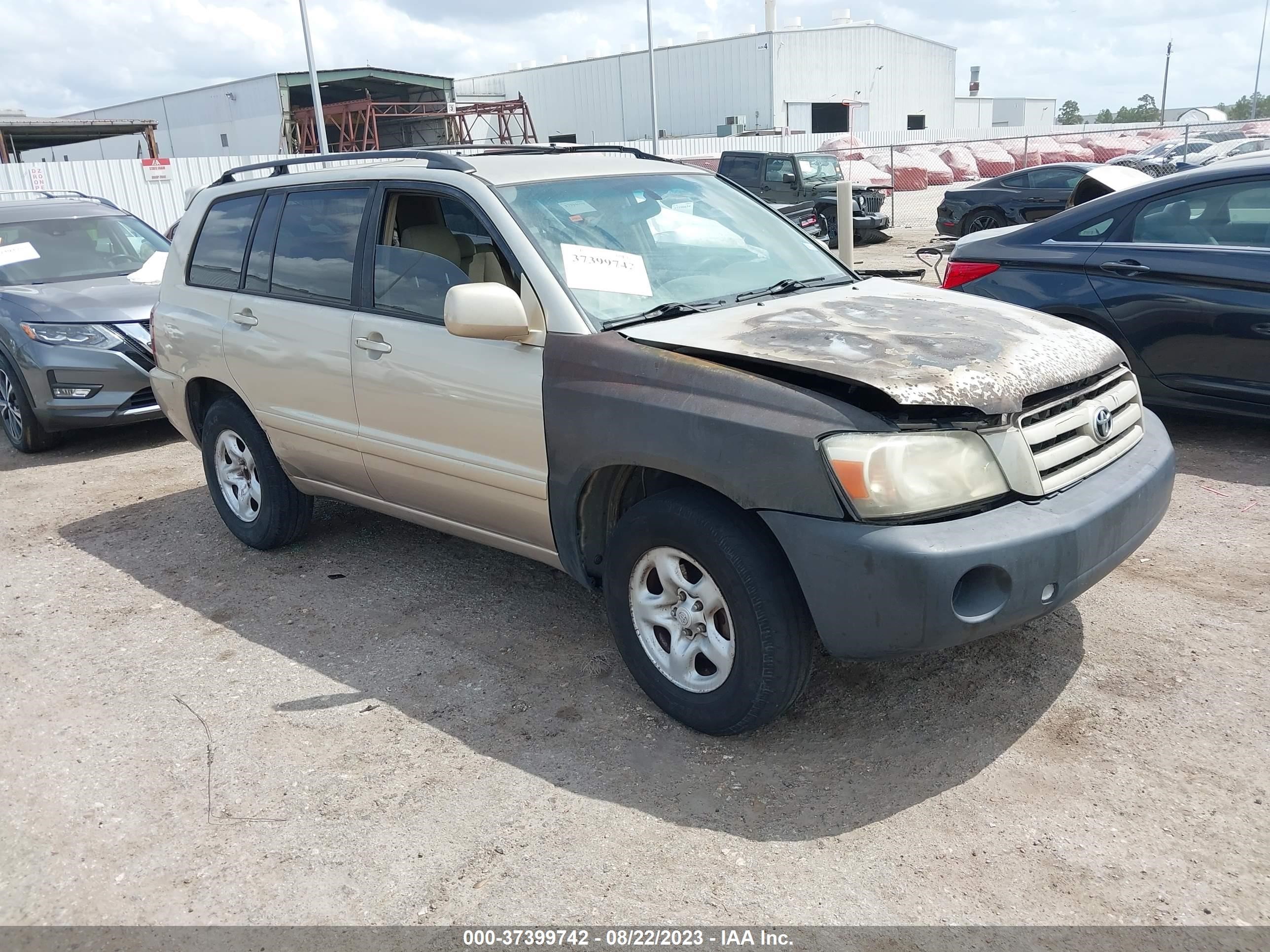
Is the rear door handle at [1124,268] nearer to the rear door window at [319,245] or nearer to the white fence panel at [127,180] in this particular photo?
the rear door window at [319,245]

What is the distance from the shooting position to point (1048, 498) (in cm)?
300

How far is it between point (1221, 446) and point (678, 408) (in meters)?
4.30

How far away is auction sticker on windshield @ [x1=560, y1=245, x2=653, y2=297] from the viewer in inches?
143

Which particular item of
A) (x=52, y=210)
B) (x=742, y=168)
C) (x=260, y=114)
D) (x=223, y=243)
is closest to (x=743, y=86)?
(x=260, y=114)

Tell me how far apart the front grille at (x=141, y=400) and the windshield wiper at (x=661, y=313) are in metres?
5.09

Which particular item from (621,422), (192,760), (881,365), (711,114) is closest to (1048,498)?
→ (881,365)

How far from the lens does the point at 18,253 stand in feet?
26.6

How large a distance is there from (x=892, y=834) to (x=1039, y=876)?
0.39 meters

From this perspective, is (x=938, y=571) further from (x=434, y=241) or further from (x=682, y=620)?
(x=434, y=241)

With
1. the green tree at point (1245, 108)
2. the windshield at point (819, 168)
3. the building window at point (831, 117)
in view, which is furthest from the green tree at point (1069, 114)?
the windshield at point (819, 168)

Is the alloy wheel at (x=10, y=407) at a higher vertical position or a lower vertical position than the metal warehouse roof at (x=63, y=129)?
lower

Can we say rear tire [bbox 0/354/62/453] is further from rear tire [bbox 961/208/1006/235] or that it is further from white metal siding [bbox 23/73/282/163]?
white metal siding [bbox 23/73/282/163]

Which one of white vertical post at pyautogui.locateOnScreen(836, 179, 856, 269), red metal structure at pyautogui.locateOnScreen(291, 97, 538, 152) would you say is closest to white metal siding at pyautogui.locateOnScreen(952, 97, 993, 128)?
red metal structure at pyautogui.locateOnScreen(291, 97, 538, 152)

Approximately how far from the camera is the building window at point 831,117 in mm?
49344
